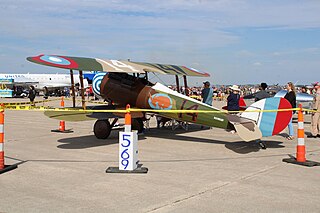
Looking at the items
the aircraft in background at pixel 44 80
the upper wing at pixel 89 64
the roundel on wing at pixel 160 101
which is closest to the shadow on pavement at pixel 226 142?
the roundel on wing at pixel 160 101

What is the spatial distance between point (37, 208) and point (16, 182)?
5.04ft

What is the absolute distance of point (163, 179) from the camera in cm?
619

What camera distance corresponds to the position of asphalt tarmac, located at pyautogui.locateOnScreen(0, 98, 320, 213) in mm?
4828

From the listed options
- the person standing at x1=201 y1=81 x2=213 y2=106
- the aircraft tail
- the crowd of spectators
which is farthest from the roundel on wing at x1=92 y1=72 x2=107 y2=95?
the aircraft tail

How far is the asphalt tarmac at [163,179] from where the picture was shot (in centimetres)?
483

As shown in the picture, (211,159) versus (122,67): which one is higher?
(122,67)

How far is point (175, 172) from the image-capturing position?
6715mm

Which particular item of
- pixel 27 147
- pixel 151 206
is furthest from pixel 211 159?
pixel 27 147

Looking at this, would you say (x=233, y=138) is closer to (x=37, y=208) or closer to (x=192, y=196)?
(x=192, y=196)

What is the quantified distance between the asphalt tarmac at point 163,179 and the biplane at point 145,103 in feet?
2.31

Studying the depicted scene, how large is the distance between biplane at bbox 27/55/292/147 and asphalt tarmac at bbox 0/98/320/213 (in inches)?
27.7

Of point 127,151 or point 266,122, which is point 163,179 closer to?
point 127,151

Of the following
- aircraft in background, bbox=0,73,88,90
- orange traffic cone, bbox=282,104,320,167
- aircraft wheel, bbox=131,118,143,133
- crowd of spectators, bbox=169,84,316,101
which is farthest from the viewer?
aircraft in background, bbox=0,73,88,90

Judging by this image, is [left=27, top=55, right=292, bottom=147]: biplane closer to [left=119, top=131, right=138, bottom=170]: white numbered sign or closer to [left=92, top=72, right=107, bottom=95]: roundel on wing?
[left=92, top=72, right=107, bottom=95]: roundel on wing
